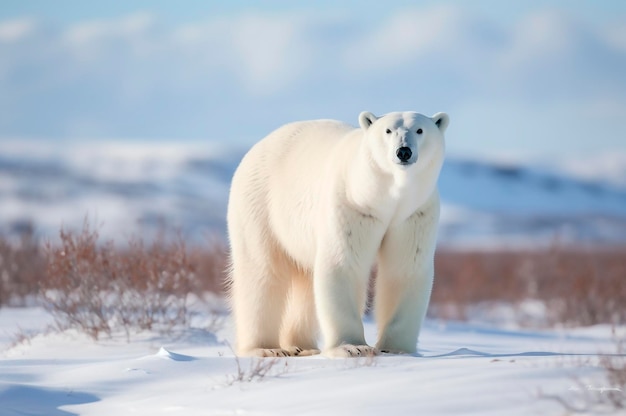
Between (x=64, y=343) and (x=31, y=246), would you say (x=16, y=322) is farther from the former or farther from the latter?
(x=31, y=246)

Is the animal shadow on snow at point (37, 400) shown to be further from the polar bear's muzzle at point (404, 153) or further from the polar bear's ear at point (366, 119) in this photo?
the polar bear's ear at point (366, 119)

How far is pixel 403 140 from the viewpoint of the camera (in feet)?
16.5

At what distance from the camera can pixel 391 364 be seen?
4699mm

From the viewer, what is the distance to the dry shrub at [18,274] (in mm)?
10914

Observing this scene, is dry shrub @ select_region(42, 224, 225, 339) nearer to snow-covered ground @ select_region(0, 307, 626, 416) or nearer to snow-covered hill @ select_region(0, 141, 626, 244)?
snow-covered ground @ select_region(0, 307, 626, 416)

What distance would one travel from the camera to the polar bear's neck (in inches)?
205

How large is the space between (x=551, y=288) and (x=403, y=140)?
12474mm

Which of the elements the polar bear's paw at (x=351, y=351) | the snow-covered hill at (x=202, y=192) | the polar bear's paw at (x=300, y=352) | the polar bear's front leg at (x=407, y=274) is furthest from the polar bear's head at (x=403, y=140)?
the snow-covered hill at (x=202, y=192)

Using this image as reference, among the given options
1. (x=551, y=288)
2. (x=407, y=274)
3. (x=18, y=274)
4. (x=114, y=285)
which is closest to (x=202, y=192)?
(x=551, y=288)

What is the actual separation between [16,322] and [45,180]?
78.4m

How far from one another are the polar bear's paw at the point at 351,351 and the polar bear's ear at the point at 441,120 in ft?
3.97

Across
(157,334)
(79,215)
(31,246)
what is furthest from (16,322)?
(79,215)

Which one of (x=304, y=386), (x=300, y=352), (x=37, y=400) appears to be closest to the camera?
(x=304, y=386)

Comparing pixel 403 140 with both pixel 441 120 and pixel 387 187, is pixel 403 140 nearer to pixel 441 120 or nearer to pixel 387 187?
pixel 387 187
